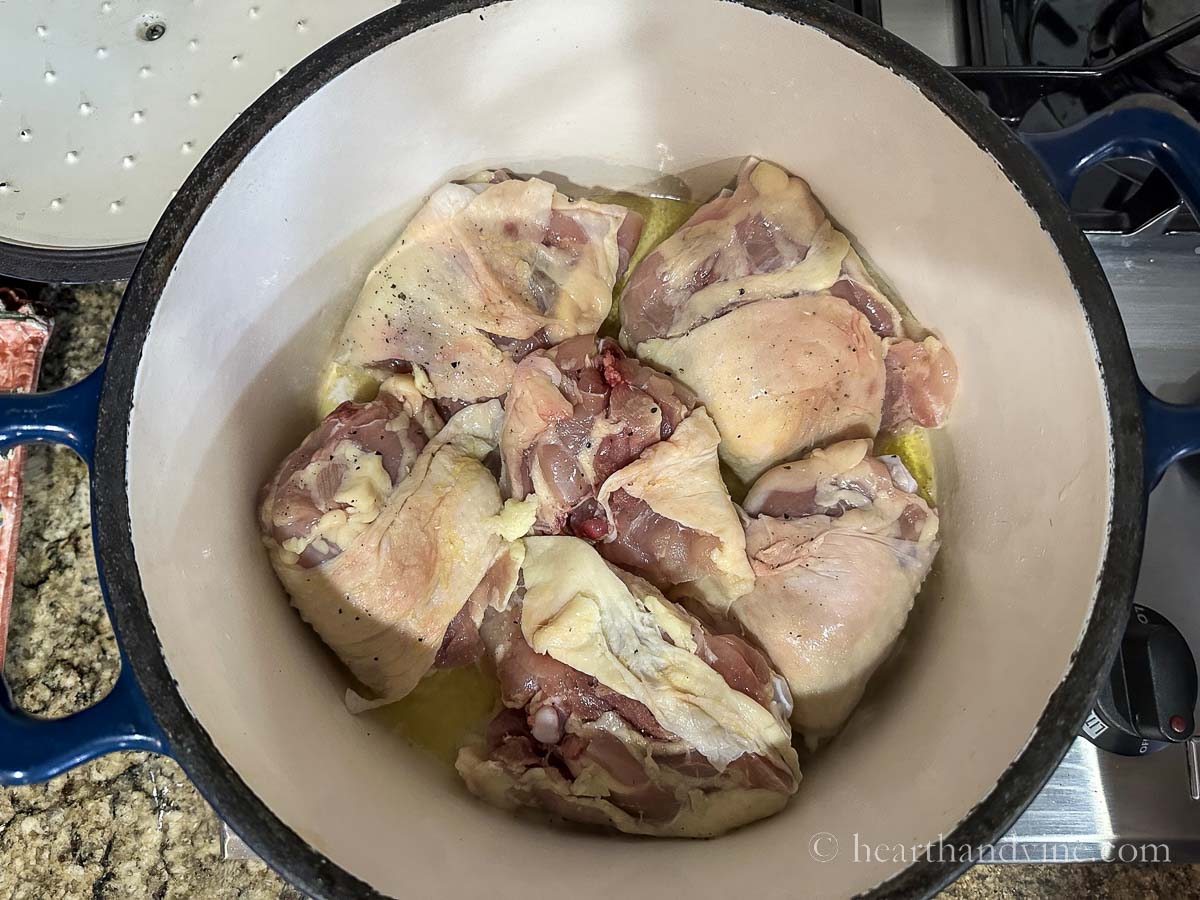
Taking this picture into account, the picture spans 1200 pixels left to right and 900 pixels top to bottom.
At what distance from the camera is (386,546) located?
112cm

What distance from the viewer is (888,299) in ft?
4.17

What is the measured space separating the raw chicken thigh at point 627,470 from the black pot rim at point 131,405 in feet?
1.38

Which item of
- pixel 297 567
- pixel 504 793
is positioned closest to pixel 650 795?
pixel 504 793

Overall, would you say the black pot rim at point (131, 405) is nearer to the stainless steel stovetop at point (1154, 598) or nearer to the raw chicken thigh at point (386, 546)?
the raw chicken thigh at point (386, 546)

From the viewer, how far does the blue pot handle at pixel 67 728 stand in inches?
32.6

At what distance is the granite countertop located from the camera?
1.29 metres

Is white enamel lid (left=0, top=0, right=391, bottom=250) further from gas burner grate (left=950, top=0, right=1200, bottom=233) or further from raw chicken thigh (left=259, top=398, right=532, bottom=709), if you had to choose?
gas burner grate (left=950, top=0, right=1200, bottom=233)

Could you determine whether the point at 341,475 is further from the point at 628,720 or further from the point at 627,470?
the point at 628,720

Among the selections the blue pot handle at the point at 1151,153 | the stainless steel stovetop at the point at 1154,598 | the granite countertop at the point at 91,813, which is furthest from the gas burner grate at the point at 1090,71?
the granite countertop at the point at 91,813

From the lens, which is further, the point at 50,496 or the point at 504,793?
the point at 50,496

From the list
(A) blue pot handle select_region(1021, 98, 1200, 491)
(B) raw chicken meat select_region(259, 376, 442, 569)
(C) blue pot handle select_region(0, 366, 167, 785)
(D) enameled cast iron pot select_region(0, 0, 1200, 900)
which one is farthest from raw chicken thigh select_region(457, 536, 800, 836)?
(A) blue pot handle select_region(1021, 98, 1200, 491)

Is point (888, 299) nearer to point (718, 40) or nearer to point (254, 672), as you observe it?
point (718, 40)

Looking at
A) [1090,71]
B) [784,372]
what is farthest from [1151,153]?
[784,372]

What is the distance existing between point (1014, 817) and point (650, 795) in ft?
1.40
